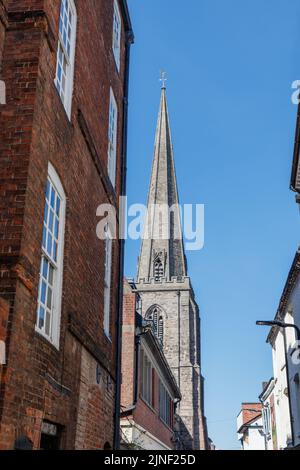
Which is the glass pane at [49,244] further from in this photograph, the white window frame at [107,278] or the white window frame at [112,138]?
the white window frame at [112,138]

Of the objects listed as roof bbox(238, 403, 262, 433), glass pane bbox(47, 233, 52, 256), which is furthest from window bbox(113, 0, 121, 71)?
roof bbox(238, 403, 262, 433)

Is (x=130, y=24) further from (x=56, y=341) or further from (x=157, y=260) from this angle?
(x=157, y=260)

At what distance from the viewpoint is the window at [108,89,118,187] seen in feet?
40.9

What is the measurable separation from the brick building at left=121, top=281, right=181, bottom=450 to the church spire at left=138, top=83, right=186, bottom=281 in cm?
4507

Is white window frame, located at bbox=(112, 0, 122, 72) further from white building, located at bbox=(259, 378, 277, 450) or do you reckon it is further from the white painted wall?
the white painted wall

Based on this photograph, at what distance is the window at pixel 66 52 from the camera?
848 centimetres

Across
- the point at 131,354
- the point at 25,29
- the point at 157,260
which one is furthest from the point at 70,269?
the point at 157,260

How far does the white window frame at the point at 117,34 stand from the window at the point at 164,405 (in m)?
18.1

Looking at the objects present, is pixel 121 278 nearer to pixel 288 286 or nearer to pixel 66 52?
pixel 66 52

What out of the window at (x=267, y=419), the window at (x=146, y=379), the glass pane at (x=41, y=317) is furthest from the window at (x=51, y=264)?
the window at (x=267, y=419)

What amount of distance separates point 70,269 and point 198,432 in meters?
59.6

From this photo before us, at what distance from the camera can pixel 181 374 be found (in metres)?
65.4

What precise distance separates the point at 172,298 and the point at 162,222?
1226cm

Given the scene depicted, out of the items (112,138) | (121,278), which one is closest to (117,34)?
(112,138)
